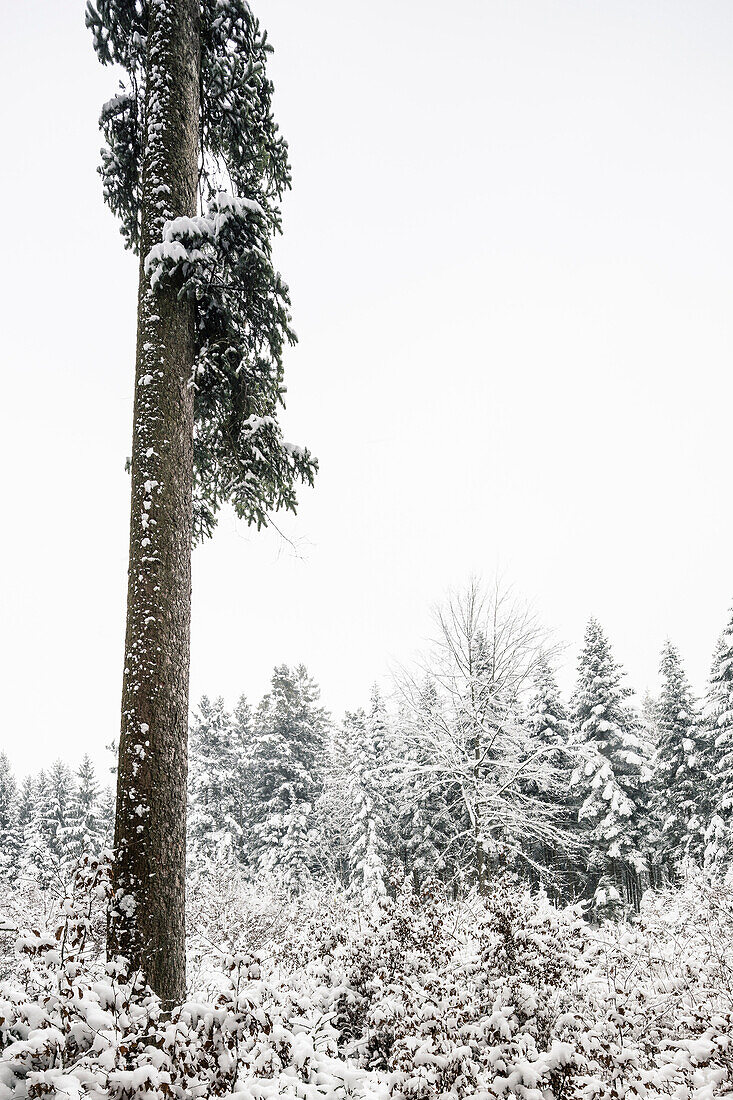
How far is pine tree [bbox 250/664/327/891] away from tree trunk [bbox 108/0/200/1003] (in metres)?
22.0

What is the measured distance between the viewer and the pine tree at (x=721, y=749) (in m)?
20.9

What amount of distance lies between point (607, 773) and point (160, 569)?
23317mm

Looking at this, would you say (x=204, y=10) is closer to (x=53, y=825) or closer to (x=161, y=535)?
(x=161, y=535)

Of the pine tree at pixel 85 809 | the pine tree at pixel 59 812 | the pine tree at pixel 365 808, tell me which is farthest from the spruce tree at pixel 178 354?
the pine tree at pixel 59 812

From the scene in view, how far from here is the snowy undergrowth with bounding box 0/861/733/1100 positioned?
8.52 feet

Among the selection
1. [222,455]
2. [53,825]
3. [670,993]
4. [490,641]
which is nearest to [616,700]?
[490,641]

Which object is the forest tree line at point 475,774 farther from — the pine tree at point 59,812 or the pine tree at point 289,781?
the pine tree at point 59,812

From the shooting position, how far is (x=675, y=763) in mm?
26297

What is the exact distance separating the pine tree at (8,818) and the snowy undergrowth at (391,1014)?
34317 mm

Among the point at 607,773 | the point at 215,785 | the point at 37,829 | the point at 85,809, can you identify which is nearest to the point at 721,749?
the point at 607,773

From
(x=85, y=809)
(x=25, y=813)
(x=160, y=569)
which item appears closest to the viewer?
(x=160, y=569)

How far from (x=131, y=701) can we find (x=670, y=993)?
529 centimetres

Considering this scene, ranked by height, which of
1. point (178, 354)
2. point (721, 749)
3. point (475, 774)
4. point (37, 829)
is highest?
point (178, 354)

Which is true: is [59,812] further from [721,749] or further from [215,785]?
[721,749]
